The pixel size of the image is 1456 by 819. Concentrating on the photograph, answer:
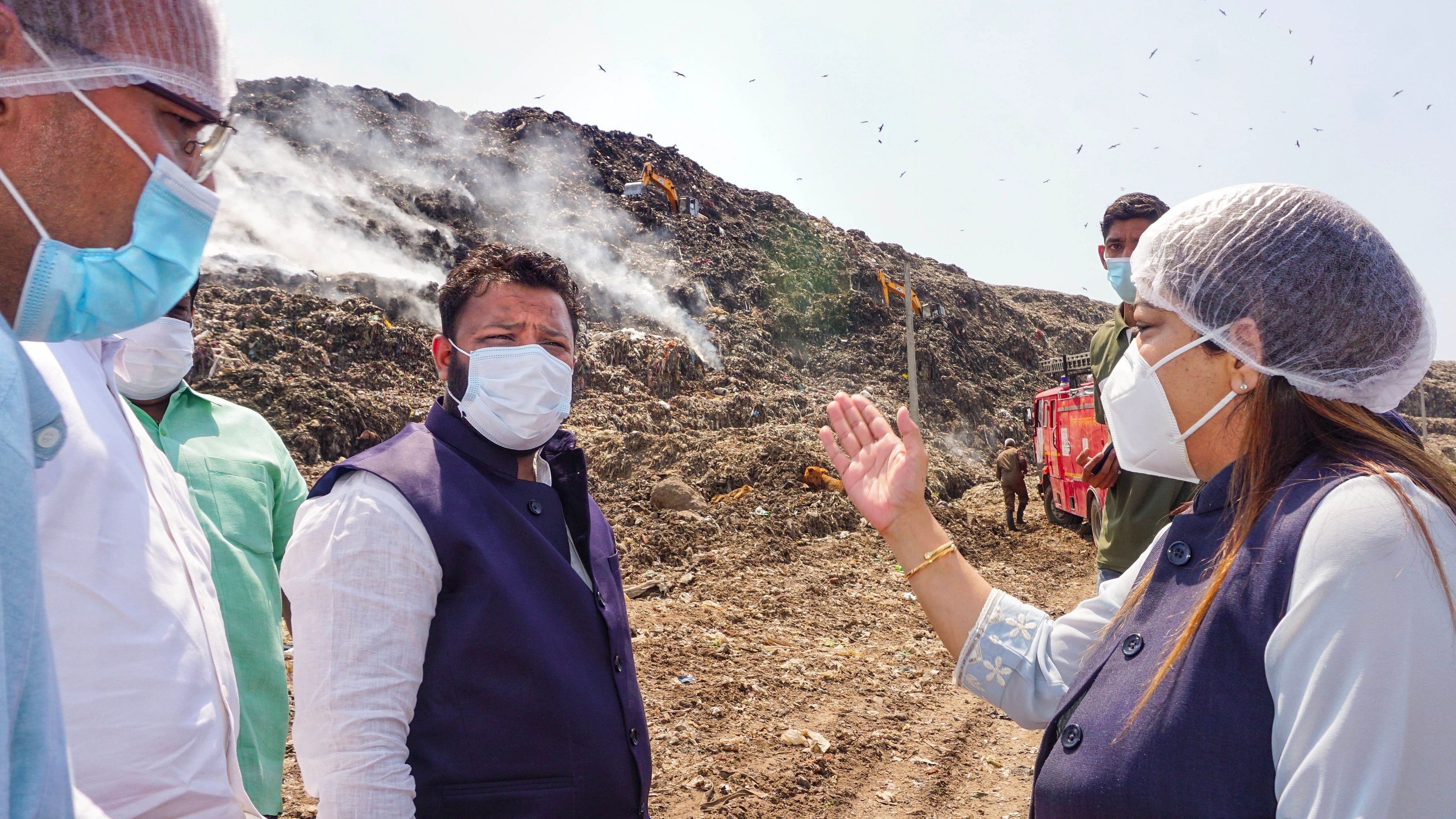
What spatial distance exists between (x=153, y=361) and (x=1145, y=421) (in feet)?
9.47

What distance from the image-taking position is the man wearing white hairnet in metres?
0.96

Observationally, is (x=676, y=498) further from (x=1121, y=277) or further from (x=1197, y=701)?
(x=1197, y=701)

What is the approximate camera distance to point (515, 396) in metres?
2.21

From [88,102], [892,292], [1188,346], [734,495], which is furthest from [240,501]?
[892,292]

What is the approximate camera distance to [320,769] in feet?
5.04

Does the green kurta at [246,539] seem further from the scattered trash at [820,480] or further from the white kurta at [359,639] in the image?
the scattered trash at [820,480]

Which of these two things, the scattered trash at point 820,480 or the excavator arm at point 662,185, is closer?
the scattered trash at point 820,480

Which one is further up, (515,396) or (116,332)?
(116,332)

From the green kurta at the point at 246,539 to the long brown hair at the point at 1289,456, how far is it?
230 centimetres

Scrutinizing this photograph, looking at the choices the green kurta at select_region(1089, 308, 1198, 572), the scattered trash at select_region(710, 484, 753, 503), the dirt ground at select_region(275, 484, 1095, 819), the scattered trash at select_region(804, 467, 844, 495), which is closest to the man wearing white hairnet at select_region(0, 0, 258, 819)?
the green kurta at select_region(1089, 308, 1198, 572)

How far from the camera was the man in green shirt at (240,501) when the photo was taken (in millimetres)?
2432

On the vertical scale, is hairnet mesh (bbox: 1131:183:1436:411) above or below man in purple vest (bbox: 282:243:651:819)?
above

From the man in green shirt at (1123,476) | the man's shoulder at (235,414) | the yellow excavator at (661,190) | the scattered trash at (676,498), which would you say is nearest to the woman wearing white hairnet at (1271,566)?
the man in green shirt at (1123,476)

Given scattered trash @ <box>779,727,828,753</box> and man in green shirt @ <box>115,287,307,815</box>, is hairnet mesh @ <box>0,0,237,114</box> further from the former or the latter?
scattered trash @ <box>779,727,828,753</box>
